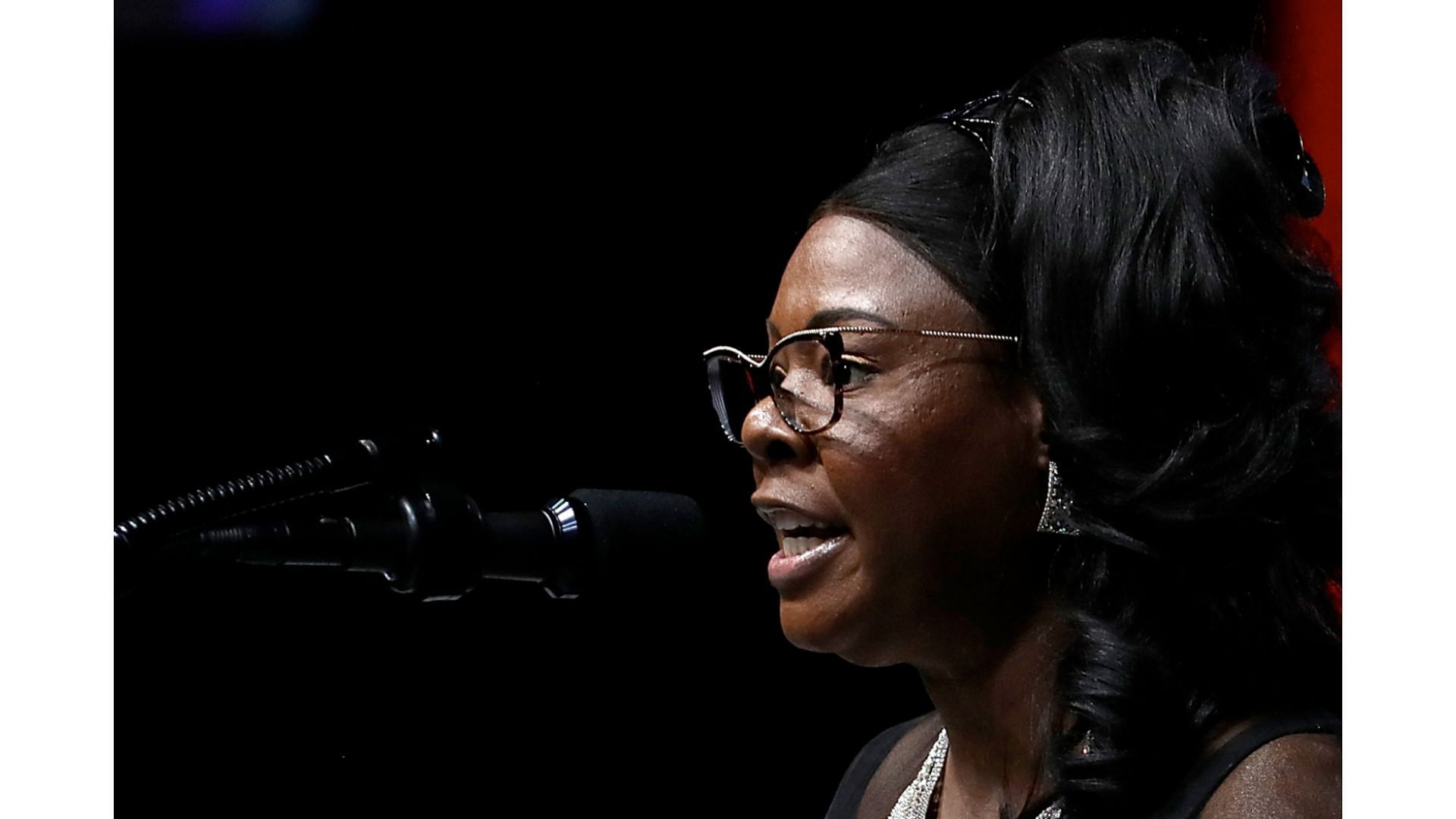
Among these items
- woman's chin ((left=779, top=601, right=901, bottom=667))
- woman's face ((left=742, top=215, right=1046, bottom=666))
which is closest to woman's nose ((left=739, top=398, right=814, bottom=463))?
woman's face ((left=742, top=215, right=1046, bottom=666))

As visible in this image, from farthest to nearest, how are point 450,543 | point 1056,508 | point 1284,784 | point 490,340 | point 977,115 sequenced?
point 490,340
point 977,115
point 1056,508
point 1284,784
point 450,543

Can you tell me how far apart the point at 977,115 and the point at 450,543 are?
0.89 m

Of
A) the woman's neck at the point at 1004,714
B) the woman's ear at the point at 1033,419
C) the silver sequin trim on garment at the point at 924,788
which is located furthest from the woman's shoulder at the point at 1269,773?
the silver sequin trim on garment at the point at 924,788

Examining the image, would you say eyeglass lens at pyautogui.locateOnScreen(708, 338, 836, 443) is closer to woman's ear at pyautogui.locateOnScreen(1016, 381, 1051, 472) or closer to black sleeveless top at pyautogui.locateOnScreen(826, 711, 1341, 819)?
woman's ear at pyautogui.locateOnScreen(1016, 381, 1051, 472)

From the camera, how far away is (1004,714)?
5.59ft

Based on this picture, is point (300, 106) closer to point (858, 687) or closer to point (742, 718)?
point (742, 718)

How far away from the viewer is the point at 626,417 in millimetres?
2092

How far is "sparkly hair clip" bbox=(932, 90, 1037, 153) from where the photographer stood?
1727mm

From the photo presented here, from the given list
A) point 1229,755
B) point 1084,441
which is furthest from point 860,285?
point 1229,755

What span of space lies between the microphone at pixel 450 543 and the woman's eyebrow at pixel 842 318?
15.8 inches

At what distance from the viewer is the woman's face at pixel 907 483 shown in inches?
63.9

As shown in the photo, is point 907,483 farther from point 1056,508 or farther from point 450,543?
point 450,543

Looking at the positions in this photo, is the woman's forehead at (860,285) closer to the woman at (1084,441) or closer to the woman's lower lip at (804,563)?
the woman at (1084,441)
